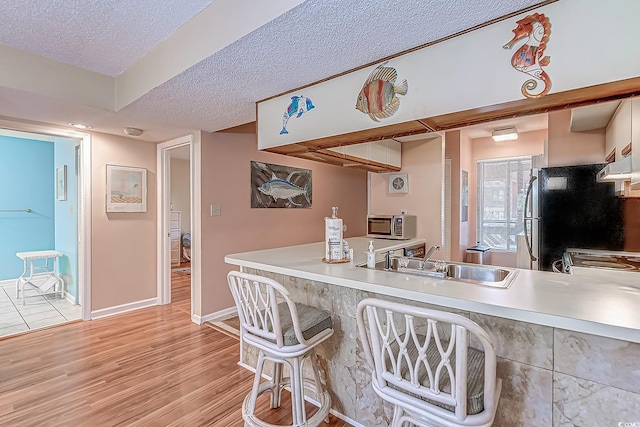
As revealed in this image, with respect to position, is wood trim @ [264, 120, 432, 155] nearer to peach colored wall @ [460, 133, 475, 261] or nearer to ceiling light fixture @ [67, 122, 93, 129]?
ceiling light fixture @ [67, 122, 93, 129]

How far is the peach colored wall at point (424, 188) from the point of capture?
11.2ft

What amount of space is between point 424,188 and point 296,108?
1973mm

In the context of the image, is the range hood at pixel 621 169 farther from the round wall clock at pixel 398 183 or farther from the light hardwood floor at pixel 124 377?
the light hardwood floor at pixel 124 377

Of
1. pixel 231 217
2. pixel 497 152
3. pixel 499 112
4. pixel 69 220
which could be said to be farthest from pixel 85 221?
pixel 497 152

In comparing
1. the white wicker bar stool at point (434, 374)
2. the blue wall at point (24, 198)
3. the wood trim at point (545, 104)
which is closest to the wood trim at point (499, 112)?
the wood trim at point (545, 104)

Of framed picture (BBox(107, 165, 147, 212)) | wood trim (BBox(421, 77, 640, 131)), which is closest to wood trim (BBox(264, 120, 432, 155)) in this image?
wood trim (BBox(421, 77, 640, 131))

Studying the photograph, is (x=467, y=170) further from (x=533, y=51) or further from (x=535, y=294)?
(x=535, y=294)

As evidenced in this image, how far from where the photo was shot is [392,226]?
11.0 ft

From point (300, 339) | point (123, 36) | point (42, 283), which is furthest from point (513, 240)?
point (42, 283)

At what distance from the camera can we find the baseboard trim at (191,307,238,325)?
130 inches

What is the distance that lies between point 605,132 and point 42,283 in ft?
22.6

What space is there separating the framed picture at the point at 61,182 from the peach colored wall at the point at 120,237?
106cm

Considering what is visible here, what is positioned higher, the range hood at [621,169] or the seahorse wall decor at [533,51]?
the seahorse wall decor at [533,51]

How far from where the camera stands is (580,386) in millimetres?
1134
